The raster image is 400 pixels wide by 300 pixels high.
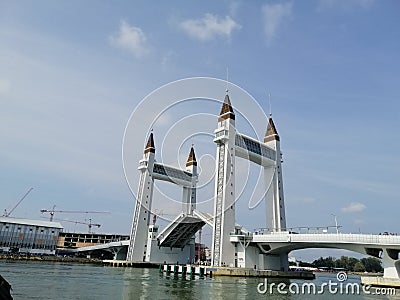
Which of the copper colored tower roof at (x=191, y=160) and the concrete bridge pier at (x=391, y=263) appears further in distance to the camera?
the copper colored tower roof at (x=191, y=160)

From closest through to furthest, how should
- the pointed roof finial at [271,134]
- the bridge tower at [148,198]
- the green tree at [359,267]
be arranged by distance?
the pointed roof finial at [271,134] → the bridge tower at [148,198] → the green tree at [359,267]

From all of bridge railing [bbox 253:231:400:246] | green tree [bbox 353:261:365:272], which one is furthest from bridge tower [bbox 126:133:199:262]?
green tree [bbox 353:261:365:272]

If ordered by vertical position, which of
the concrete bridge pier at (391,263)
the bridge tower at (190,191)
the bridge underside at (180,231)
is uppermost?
the bridge tower at (190,191)

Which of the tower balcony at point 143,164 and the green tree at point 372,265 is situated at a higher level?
the tower balcony at point 143,164

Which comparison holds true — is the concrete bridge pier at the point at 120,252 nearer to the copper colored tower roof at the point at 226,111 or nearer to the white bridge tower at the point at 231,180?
the white bridge tower at the point at 231,180

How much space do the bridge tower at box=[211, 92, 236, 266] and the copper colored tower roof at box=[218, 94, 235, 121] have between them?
1.22 metres

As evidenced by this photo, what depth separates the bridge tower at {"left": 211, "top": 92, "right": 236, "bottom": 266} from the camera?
5381cm

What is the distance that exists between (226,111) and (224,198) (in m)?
14.7

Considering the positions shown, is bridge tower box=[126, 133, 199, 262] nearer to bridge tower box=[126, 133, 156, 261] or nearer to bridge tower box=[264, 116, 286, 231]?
bridge tower box=[126, 133, 156, 261]

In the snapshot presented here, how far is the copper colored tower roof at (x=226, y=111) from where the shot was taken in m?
58.7

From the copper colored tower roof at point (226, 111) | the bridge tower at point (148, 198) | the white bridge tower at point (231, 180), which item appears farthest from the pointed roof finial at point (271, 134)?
the bridge tower at point (148, 198)

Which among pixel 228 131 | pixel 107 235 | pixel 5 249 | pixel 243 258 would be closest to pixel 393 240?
pixel 243 258

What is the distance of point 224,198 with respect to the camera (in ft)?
178

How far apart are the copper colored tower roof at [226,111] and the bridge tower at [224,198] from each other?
1.22 meters
